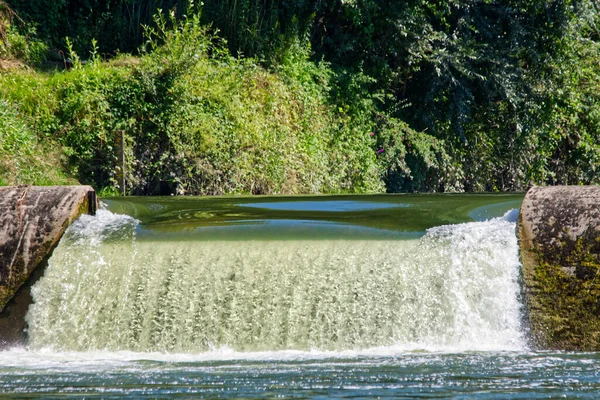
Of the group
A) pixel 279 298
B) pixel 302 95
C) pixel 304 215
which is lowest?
pixel 279 298

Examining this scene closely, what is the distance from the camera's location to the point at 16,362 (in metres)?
6.15

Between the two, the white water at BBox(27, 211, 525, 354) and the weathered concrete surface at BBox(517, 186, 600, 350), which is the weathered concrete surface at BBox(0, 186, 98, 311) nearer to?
the white water at BBox(27, 211, 525, 354)

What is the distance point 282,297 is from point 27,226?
194 centimetres

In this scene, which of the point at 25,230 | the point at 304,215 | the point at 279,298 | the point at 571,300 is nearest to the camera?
the point at 571,300

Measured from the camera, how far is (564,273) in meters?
6.68

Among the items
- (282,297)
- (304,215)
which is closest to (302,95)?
(304,215)

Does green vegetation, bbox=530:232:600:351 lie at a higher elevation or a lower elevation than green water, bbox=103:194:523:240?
lower

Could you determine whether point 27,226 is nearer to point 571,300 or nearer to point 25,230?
point 25,230

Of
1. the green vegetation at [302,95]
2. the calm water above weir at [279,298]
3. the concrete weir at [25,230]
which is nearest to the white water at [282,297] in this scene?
the calm water above weir at [279,298]

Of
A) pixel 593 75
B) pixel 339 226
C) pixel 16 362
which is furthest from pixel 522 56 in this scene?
pixel 16 362

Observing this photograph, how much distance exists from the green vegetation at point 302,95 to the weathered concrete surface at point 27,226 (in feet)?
14.4

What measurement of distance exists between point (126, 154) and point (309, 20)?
15.0 ft

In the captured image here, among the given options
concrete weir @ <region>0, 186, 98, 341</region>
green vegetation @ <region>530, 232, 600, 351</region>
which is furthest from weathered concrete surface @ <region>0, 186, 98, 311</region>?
green vegetation @ <region>530, 232, 600, 351</region>

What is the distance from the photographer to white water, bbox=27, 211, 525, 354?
6672 millimetres
